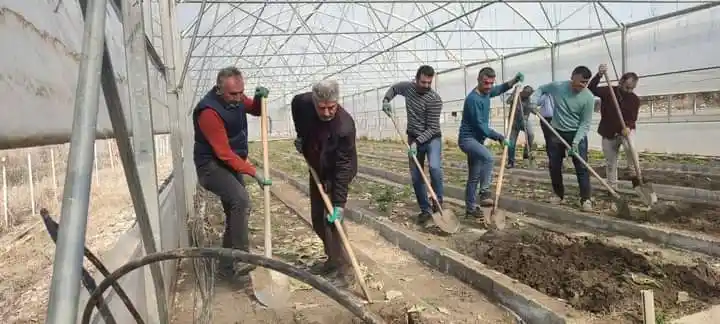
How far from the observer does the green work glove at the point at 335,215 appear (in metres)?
4.01

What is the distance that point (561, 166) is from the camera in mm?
6578

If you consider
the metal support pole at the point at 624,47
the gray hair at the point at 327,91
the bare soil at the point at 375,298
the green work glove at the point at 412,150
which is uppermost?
the metal support pole at the point at 624,47

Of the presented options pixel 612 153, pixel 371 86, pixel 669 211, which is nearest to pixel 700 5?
pixel 612 153

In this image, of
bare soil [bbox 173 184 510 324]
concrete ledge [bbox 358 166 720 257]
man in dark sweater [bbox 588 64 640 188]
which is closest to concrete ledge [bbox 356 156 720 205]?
man in dark sweater [bbox 588 64 640 188]

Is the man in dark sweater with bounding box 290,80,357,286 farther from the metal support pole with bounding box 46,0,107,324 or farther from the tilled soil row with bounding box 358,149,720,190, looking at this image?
the tilled soil row with bounding box 358,149,720,190

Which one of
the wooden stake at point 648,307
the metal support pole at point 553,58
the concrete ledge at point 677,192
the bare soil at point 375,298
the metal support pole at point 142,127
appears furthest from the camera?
the metal support pole at point 553,58

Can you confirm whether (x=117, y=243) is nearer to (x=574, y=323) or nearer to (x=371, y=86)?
(x=574, y=323)

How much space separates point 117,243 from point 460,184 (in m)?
7.19

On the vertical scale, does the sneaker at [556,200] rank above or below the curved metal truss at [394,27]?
below

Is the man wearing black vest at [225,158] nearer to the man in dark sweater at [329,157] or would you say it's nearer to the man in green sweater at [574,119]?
the man in dark sweater at [329,157]

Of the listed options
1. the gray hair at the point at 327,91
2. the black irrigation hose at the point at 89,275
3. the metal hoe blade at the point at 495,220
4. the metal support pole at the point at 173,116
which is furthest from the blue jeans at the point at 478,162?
the black irrigation hose at the point at 89,275

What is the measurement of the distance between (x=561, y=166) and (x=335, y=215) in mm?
3683

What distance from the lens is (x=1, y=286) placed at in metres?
1.62

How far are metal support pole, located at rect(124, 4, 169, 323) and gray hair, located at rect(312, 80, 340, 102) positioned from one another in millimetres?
1118
